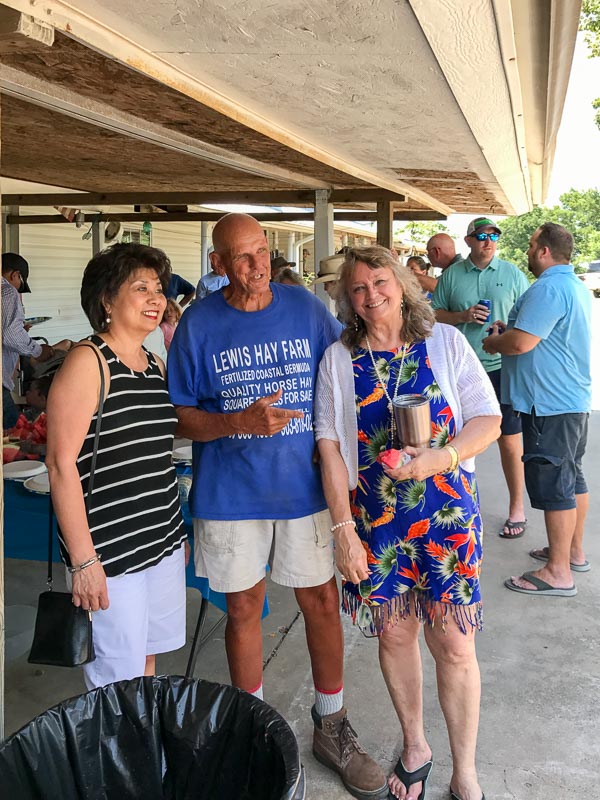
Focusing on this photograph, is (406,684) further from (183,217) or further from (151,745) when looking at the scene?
(183,217)

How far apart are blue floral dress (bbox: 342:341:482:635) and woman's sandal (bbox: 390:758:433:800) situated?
550 mm

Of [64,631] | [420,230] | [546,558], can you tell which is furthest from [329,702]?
[420,230]

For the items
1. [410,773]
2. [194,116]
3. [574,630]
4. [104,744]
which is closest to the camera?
[104,744]

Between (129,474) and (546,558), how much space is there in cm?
322

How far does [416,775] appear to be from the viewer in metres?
2.46

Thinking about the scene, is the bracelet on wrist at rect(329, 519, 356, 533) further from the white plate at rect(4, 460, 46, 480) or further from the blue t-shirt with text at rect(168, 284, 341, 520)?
the white plate at rect(4, 460, 46, 480)

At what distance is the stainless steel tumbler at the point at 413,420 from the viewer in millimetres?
2082

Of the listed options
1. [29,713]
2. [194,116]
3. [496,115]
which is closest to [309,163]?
[194,116]

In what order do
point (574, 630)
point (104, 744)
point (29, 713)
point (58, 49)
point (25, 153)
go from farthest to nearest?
point (25, 153) → point (574, 630) → point (29, 713) → point (58, 49) → point (104, 744)

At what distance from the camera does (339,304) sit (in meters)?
2.39

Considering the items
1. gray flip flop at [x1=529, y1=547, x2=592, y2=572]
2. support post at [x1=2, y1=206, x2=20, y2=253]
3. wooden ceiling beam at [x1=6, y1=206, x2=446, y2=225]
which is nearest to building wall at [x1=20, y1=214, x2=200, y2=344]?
support post at [x1=2, y1=206, x2=20, y2=253]

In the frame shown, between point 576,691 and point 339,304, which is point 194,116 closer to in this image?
point 339,304

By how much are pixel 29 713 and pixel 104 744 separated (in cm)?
143

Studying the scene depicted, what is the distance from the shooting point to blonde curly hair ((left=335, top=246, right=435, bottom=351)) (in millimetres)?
2289
